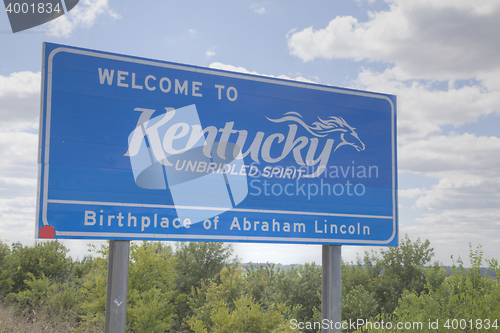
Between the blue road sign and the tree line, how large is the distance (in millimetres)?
2161

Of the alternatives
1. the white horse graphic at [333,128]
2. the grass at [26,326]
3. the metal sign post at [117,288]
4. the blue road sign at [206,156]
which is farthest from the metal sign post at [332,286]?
the grass at [26,326]

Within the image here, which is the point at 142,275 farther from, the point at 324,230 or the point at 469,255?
the point at 469,255

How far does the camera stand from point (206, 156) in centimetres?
643

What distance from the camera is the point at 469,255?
6.43 m

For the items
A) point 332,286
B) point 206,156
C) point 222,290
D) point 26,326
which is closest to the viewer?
point 206,156

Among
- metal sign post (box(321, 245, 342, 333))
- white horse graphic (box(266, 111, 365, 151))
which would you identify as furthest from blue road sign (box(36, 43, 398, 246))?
metal sign post (box(321, 245, 342, 333))

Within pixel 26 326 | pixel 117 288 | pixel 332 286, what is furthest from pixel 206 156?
pixel 26 326

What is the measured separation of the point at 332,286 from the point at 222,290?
8.67 metres

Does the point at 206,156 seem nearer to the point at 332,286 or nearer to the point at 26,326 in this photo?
the point at 332,286

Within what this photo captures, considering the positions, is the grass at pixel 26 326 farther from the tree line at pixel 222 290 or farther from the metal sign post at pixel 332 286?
the metal sign post at pixel 332 286

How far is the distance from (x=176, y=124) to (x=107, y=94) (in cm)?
121

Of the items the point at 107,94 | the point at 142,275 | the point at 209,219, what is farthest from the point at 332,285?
the point at 142,275

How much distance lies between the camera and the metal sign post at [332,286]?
6.93 meters

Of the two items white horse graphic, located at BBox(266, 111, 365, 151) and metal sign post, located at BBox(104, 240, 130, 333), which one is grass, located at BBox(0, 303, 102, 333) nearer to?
metal sign post, located at BBox(104, 240, 130, 333)
